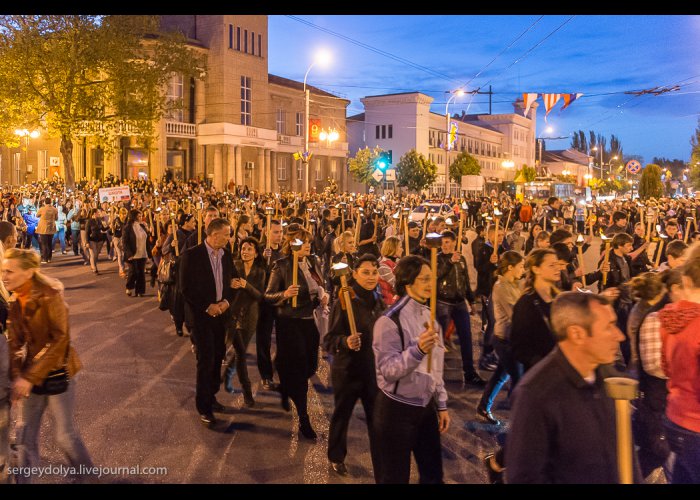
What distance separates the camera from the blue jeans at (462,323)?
7.63 meters

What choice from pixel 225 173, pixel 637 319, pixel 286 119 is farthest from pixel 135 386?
pixel 286 119

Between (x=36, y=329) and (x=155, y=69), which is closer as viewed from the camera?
(x=36, y=329)

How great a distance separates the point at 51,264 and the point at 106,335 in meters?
9.96

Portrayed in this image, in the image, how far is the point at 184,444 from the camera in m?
5.68

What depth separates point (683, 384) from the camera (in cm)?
353

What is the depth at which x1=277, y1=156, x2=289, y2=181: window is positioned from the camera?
53.2m

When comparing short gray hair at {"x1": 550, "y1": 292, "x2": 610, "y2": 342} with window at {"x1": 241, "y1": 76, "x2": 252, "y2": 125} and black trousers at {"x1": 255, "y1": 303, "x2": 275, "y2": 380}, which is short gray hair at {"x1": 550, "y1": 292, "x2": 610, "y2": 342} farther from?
window at {"x1": 241, "y1": 76, "x2": 252, "y2": 125}

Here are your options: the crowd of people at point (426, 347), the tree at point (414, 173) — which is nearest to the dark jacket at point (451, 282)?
the crowd of people at point (426, 347)

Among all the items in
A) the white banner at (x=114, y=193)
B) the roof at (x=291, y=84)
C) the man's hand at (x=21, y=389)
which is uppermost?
the roof at (x=291, y=84)

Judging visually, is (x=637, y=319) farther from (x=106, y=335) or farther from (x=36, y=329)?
(x=106, y=335)

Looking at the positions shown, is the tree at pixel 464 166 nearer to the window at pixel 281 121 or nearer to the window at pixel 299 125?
the window at pixel 299 125

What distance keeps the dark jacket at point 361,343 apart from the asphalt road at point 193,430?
0.85 metres

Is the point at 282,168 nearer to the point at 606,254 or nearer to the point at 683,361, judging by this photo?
the point at 606,254

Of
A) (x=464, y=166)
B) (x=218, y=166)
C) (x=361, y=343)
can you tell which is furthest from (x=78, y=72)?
(x=464, y=166)
